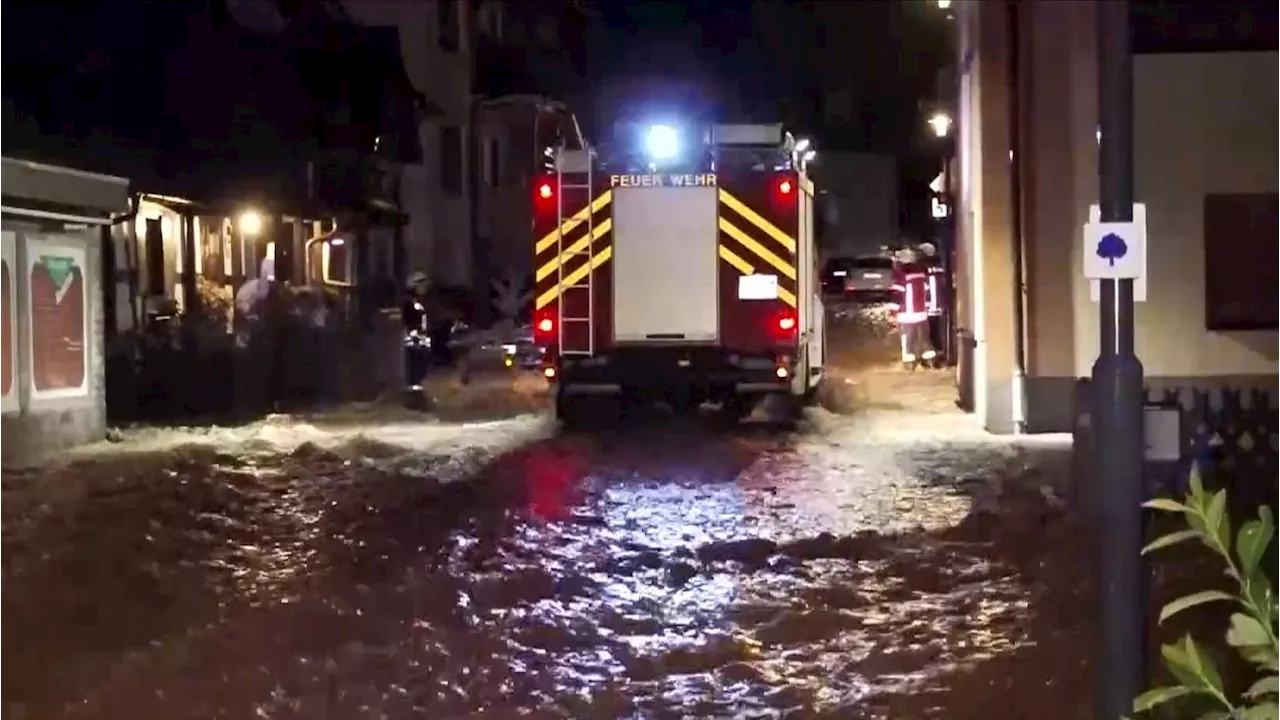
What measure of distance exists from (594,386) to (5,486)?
6124 millimetres

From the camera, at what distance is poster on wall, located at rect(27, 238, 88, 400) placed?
645 inches

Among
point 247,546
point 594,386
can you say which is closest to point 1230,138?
point 594,386

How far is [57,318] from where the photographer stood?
16.8 metres

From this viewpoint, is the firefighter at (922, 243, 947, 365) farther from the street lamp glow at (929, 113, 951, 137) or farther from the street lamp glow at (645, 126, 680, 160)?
the street lamp glow at (645, 126, 680, 160)

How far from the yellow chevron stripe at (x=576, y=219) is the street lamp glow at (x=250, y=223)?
39.1 ft

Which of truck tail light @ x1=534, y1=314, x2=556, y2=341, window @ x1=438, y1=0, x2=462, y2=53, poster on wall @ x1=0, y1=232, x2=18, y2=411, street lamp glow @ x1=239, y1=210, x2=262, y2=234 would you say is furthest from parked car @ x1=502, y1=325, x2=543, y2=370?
window @ x1=438, y1=0, x2=462, y2=53

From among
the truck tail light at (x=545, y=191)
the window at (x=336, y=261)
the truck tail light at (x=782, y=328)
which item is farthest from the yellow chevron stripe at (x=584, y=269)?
the window at (x=336, y=261)

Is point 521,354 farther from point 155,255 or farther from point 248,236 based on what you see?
point 155,255

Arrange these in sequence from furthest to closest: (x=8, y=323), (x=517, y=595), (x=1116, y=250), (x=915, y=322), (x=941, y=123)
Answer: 1. (x=915, y=322)
2. (x=941, y=123)
3. (x=8, y=323)
4. (x=517, y=595)
5. (x=1116, y=250)

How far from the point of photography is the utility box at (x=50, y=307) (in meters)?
15.7

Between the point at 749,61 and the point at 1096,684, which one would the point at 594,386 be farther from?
the point at 749,61

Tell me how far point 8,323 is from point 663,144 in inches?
258

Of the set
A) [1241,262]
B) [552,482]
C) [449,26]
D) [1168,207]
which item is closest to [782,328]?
[1168,207]

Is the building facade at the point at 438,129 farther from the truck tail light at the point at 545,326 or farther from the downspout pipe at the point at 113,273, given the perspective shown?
the truck tail light at the point at 545,326
